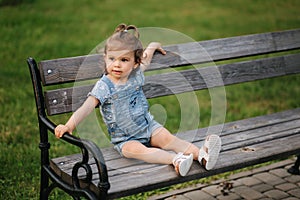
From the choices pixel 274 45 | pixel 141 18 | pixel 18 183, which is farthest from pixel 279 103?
pixel 141 18

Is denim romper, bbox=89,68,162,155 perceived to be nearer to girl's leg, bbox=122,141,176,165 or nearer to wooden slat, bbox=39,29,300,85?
girl's leg, bbox=122,141,176,165

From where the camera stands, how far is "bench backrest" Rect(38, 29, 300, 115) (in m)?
3.77

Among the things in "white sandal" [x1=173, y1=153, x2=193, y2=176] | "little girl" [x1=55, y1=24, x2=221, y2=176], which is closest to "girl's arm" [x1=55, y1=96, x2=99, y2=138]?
"little girl" [x1=55, y1=24, x2=221, y2=176]

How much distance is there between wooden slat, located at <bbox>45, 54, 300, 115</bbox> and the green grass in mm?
955

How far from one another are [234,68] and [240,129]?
22.0 inches

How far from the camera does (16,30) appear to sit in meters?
8.67

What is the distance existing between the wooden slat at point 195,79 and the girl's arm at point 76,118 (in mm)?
338

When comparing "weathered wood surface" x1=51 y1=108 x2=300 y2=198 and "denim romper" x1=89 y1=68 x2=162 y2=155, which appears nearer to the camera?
"weathered wood surface" x1=51 y1=108 x2=300 y2=198

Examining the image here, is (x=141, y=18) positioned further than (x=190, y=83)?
Yes

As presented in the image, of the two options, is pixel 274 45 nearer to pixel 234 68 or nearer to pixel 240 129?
pixel 234 68

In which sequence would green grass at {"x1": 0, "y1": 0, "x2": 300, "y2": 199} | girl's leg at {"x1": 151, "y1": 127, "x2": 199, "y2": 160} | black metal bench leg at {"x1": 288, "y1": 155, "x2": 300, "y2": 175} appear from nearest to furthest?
1. girl's leg at {"x1": 151, "y1": 127, "x2": 199, "y2": 160}
2. black metal bench leg at {"x1": 288, "y1": 155, "x2": 300, "y2": 175}
3. green grass at {"x1": 0, "y1": 0, "x2": 300, "y2": 199}

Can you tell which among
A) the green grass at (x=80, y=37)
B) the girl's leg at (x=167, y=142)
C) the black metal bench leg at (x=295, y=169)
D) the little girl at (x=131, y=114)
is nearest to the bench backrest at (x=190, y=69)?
the little girl at (x=131, y=114)

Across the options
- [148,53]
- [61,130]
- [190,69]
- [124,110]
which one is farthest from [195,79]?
[61,130]

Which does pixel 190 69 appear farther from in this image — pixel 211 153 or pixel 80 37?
pixel 80 37
